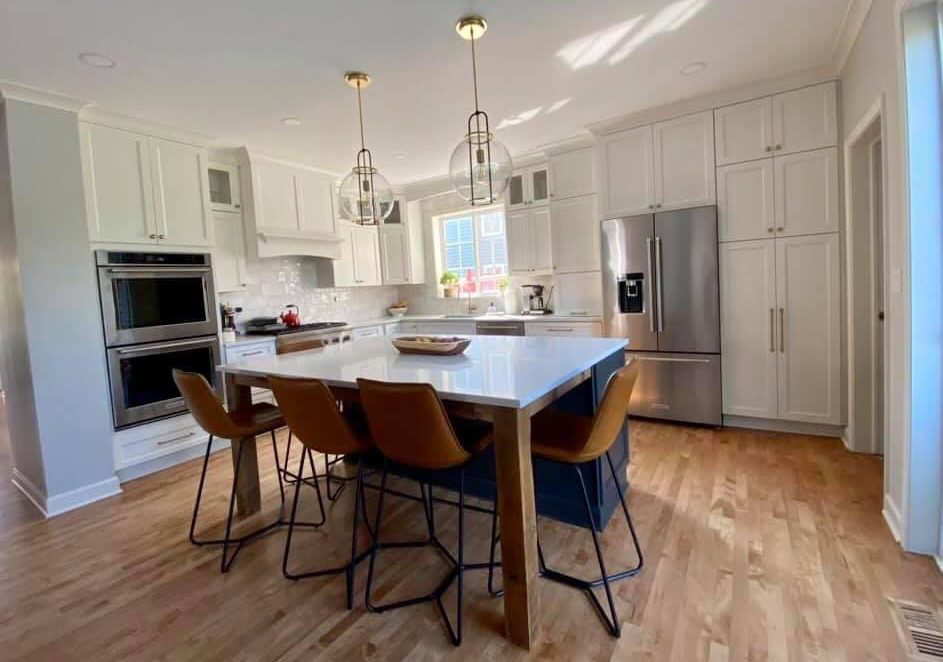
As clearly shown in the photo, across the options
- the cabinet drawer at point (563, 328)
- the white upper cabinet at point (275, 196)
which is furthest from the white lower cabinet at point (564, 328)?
the white upper cabinet at point (275, 196)

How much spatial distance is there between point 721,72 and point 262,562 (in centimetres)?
395

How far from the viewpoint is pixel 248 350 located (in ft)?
12.6

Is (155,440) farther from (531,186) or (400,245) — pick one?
(531,186)

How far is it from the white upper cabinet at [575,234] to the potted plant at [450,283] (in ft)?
5.02

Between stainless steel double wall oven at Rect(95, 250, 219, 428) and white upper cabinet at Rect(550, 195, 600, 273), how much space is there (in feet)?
10.0

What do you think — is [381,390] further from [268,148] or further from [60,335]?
[268,148]

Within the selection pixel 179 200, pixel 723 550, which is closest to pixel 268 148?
pixel 179 200

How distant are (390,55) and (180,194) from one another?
82.6 inches

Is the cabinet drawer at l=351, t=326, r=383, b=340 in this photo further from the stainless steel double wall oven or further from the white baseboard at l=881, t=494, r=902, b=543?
the white baseboard at l=881, t=494, r=902, b=543

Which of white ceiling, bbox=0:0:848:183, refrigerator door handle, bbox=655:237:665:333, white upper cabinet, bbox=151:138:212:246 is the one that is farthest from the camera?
refrigerator door handle, bbox=655:237:665:333

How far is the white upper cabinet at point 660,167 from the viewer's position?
350 cm

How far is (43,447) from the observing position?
2.78 metres

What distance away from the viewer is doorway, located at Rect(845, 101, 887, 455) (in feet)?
9.41

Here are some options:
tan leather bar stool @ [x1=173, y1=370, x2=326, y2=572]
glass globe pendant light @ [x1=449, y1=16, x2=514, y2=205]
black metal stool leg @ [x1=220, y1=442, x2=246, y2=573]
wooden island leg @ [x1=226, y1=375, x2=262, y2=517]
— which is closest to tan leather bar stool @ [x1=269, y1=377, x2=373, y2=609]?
tan leather bar stool @ [x1=173, y1=370, x2=326, y2=572]
